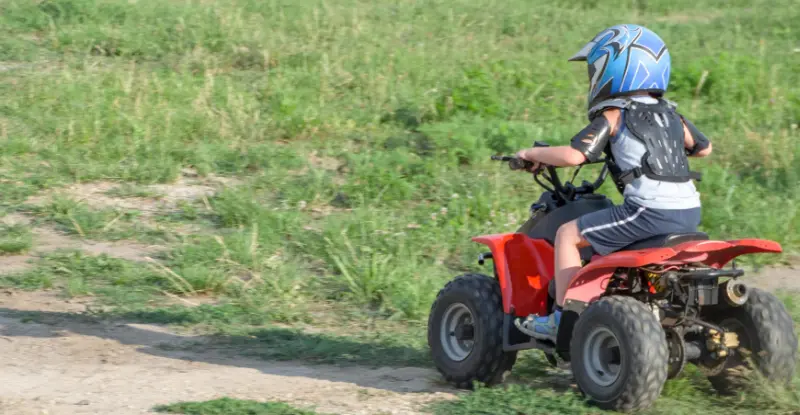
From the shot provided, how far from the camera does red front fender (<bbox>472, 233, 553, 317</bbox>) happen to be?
5570mm

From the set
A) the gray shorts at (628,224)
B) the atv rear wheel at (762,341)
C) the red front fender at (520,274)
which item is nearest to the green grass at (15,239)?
the red front fender at (520,274)

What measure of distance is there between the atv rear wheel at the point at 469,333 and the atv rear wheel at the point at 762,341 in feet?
3.45

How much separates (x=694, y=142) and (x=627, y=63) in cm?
63

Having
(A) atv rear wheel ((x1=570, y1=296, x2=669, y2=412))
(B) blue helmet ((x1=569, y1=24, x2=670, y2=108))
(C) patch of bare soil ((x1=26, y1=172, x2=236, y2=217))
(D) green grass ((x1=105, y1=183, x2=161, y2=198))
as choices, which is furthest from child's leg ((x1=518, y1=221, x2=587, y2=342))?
(D) green grass ((x1=105, y1=183, x2=161, y2=198))

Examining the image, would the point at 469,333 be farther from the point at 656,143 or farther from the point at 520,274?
the point at 656,143

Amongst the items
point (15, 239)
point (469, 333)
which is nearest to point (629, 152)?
point (469, 333)

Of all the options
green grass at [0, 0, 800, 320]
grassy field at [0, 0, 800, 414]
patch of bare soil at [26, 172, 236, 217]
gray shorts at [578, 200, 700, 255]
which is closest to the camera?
gray shorts at [578, 200, 700, 255]

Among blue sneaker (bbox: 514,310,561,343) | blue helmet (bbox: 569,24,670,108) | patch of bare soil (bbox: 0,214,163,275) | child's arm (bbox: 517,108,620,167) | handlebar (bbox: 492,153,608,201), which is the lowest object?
patch of bare soil (bbox: 0,214,163,275)

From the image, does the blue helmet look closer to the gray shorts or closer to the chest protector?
the chest protector

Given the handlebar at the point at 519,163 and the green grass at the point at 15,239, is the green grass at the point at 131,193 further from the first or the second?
the handlebar at the point at 519,163

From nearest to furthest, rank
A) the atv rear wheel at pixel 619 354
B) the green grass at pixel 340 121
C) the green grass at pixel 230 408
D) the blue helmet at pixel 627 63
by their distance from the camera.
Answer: the atv rear wheel at pixel 619 354, the green grass at pixel 230 408, the blue helmet at pixel 627 63, the green grass at pixel 340 121

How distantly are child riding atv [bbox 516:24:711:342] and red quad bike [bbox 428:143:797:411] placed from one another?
9cm

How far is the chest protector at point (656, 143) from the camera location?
513cm

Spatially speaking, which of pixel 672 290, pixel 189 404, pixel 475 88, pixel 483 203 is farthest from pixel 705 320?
pixel 475 88
